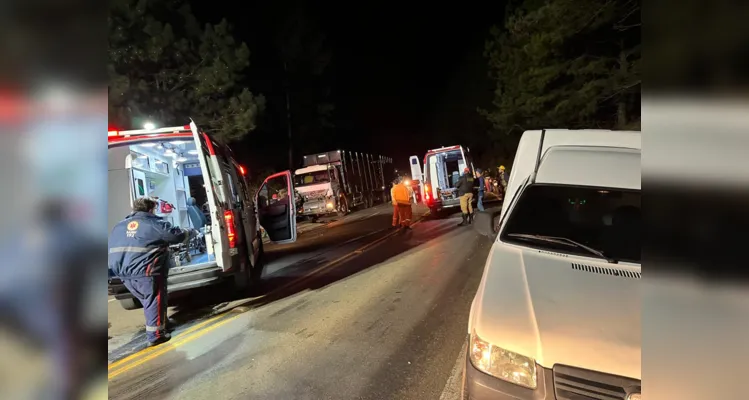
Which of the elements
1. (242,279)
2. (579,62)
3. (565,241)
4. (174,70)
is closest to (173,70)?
(174,70)

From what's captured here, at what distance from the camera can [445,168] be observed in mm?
18672

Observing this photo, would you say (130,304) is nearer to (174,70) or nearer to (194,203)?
(194,203)

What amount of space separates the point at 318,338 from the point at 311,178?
50.4ft

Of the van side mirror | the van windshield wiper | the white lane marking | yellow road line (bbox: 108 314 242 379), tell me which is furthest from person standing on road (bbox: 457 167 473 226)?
the van windshield wiper

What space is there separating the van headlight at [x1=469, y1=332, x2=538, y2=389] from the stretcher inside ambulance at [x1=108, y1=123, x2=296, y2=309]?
4130mm

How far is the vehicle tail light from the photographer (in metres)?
6.42

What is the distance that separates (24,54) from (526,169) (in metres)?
4.75

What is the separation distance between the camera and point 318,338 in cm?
490

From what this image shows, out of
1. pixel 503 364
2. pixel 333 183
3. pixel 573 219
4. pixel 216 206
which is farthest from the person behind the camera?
pixel 333 183

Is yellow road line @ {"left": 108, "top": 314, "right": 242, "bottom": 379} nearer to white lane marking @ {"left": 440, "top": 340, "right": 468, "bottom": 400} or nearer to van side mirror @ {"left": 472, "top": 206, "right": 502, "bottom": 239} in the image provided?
white lane marking @ {"left": 440, "top": 340, "right": 468, "bottom": 400}

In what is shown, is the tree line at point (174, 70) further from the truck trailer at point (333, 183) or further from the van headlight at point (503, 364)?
the van headlight at point (503, 364)

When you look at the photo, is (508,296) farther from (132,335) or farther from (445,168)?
(445,168)

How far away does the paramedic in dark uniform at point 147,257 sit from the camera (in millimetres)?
4906

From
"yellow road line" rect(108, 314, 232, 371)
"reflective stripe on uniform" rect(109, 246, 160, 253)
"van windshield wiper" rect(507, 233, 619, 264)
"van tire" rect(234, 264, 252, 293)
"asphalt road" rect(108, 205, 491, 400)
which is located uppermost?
"van windshield wiper" rect(507, 233, 619, 264)
